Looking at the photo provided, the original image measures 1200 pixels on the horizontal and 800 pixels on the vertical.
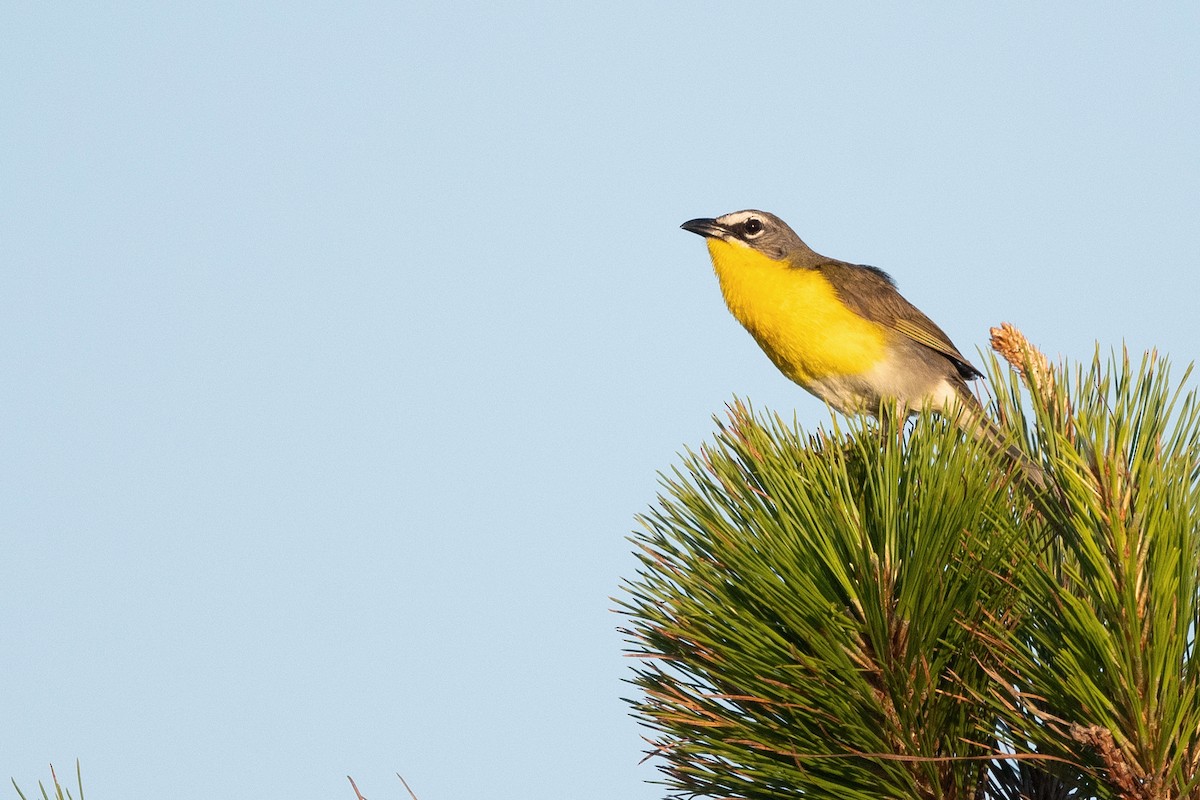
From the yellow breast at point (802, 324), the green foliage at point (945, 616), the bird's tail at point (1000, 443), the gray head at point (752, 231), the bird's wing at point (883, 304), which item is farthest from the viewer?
the gray head at point (752, 231)

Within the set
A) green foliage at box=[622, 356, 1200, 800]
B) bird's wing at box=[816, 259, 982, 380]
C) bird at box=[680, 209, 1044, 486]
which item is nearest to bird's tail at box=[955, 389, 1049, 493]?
green foliage at box=[622, 356, 1200, 800]

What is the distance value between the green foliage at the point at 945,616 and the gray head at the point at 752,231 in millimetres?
6063

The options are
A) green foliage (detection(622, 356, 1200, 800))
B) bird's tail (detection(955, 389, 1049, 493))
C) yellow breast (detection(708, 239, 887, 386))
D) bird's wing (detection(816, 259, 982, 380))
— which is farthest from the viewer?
bird's wing (detection(816, 259, 982, 380))

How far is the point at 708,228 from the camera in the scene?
989 cm

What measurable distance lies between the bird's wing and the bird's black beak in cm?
86

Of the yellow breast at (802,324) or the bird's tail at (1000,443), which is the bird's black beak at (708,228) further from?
the bird's tail at (1000,443)

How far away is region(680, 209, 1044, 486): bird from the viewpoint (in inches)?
338

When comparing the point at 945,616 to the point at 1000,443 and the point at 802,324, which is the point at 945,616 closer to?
the point at 1000,443

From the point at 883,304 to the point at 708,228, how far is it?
1.61m

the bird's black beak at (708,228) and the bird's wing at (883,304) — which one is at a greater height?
the bird's black beak at (708,228)

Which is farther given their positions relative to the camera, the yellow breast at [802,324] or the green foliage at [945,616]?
the yellow breast at [802,324]

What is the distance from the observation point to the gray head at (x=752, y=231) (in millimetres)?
9711

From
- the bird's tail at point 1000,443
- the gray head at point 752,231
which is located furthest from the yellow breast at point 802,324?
the bird's tail at point 1000,443

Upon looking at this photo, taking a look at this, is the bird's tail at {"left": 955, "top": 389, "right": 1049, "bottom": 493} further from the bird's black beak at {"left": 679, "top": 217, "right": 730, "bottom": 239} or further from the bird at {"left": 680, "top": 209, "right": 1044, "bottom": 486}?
the bird's black beak at {"left": 679, "top": 217, "right": 730, "bottom": 239}
